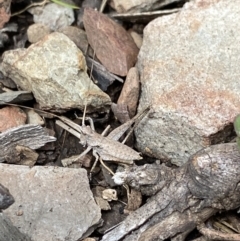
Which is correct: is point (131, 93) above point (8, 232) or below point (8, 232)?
above

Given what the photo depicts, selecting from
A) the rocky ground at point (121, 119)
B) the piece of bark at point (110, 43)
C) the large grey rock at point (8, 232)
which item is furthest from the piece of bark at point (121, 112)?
the large grey rock at point (8, 232)

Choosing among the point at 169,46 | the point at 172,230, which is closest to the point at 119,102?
the point at 169,46

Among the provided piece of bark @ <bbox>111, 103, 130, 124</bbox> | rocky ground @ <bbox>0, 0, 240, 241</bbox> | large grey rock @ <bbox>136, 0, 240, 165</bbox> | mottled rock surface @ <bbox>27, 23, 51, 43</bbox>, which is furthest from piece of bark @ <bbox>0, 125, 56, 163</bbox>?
mottled rock surface @ <bbox>27, 23, 51, 43</bbox>

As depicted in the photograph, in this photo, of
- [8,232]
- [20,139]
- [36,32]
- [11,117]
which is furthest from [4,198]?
[36,32]

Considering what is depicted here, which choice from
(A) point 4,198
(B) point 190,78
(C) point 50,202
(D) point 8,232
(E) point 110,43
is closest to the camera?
(A) point 4,198

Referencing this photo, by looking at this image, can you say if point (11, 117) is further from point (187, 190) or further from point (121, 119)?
point (187, 190)

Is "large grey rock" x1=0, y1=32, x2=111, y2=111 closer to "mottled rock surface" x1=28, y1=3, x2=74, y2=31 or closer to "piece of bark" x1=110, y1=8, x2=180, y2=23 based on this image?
"mottled rock surface" x1=28, y1=3, x2=74, y2=31
